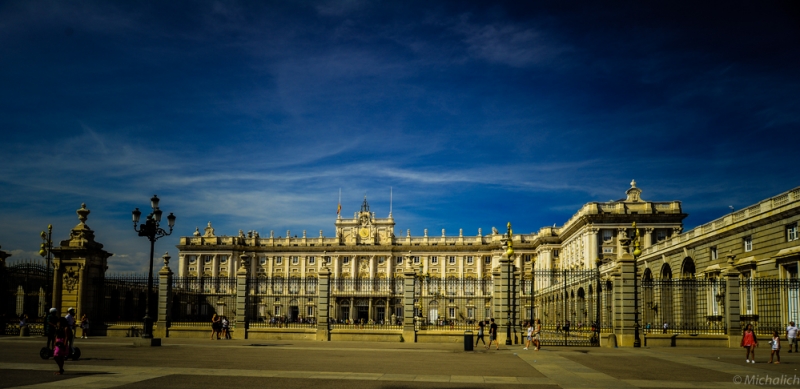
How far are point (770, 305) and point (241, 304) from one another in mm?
27042

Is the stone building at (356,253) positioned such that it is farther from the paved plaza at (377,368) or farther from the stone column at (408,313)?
the paved plaza at (377,368)

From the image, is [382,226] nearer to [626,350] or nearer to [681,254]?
[681,254]

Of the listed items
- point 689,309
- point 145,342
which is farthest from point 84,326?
point 689,309

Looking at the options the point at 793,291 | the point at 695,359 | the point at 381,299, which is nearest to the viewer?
the point at 695,359

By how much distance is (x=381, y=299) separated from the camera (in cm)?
12681

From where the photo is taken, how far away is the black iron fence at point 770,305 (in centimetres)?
3347

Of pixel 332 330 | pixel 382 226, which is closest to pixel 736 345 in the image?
pixel 332 330

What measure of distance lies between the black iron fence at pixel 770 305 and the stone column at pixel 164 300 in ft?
92.0

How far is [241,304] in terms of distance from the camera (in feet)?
120

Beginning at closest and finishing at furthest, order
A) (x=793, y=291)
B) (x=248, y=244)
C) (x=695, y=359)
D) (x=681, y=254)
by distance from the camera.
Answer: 1. (x=695, y=359)
2. (x=793, y=291)
3. (x=681, y=254)
4. (x=248, y=244)

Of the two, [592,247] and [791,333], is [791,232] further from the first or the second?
[592,247]

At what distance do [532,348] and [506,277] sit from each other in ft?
11.7

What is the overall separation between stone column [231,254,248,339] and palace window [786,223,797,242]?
27886 millimetres

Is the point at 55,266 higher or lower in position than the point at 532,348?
higher
